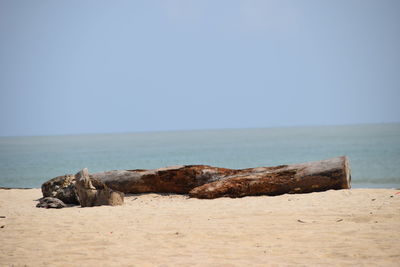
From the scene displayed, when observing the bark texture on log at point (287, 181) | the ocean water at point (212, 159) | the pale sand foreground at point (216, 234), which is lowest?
the ocean water at point (212, 159)

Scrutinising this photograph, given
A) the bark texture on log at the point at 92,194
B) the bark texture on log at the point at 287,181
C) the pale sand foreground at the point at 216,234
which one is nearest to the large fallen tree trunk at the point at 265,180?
the bark texture on log at the point at 287,181

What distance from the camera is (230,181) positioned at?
1196 centimetres

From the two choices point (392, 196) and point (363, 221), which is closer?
point (363, 221)

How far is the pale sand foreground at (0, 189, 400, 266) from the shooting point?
5848 millimetres

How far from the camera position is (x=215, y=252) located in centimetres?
618

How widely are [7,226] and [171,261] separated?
3.94 m

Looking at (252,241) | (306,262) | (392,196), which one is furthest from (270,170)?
(306,262)

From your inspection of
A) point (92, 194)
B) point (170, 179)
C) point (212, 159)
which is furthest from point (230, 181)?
point (212, 159)

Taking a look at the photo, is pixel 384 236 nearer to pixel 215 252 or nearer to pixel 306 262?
pixel 306 262

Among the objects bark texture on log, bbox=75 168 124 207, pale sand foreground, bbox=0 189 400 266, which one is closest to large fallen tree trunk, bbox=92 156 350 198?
pale sand foreground, bbox=0 189 400 266

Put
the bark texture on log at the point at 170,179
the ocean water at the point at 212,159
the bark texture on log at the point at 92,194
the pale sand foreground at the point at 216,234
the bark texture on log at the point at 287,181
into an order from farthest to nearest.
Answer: the ocean water at the point at 212,159 → the bark texture on log at the point at 170,179 → the bark texture on log at the point at 287,181 → the bark texture on log at the point at 92,194 → the pale sand foreground at the point at 216,234

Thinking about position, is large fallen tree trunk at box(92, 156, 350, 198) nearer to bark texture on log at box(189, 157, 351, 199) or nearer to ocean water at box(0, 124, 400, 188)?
bark texture on log at box(189, 157, 351, 199)

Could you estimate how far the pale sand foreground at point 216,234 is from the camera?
5848 millimetres

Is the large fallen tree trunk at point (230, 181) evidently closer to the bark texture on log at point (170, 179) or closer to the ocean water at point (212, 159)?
the bark texture on log at point (170, 179)
